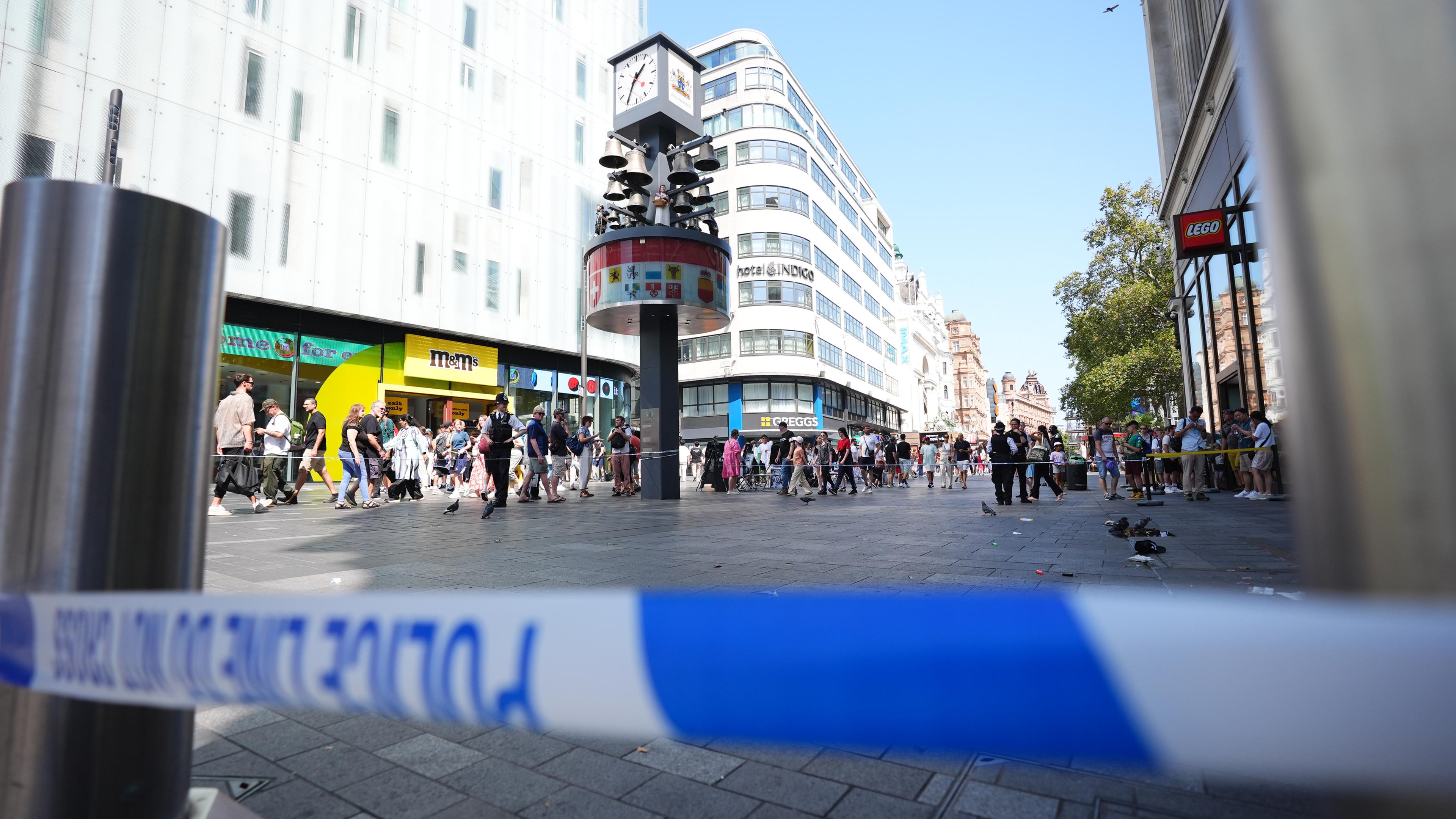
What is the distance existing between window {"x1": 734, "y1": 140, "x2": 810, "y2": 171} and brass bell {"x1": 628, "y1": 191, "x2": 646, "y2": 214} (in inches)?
1280

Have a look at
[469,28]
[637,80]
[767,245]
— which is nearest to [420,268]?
[469,28]

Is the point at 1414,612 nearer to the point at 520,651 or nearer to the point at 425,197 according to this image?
the point at 520,651

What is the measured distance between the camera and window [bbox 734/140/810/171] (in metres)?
46.1

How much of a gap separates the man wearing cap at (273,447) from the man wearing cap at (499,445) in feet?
10.3

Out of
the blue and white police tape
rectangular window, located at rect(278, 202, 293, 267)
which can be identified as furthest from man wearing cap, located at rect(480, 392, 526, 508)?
the blue and white police tape

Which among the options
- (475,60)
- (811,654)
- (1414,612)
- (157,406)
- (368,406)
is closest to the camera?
(1414,612)

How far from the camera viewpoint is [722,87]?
48.5 m

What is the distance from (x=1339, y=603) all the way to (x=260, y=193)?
2255 cm

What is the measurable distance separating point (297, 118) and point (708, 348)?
28.6 metres

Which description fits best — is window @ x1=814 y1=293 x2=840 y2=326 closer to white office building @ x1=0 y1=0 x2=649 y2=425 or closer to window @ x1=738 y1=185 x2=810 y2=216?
window @ x1=738 y1=185 x2=810 y2=216

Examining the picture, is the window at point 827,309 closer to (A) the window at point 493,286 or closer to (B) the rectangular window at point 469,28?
(A) the window at point 493,286

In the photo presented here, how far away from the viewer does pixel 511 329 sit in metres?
24.8

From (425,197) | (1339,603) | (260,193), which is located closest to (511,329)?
(425,197)

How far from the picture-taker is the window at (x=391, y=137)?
A: 2145 centimetres
